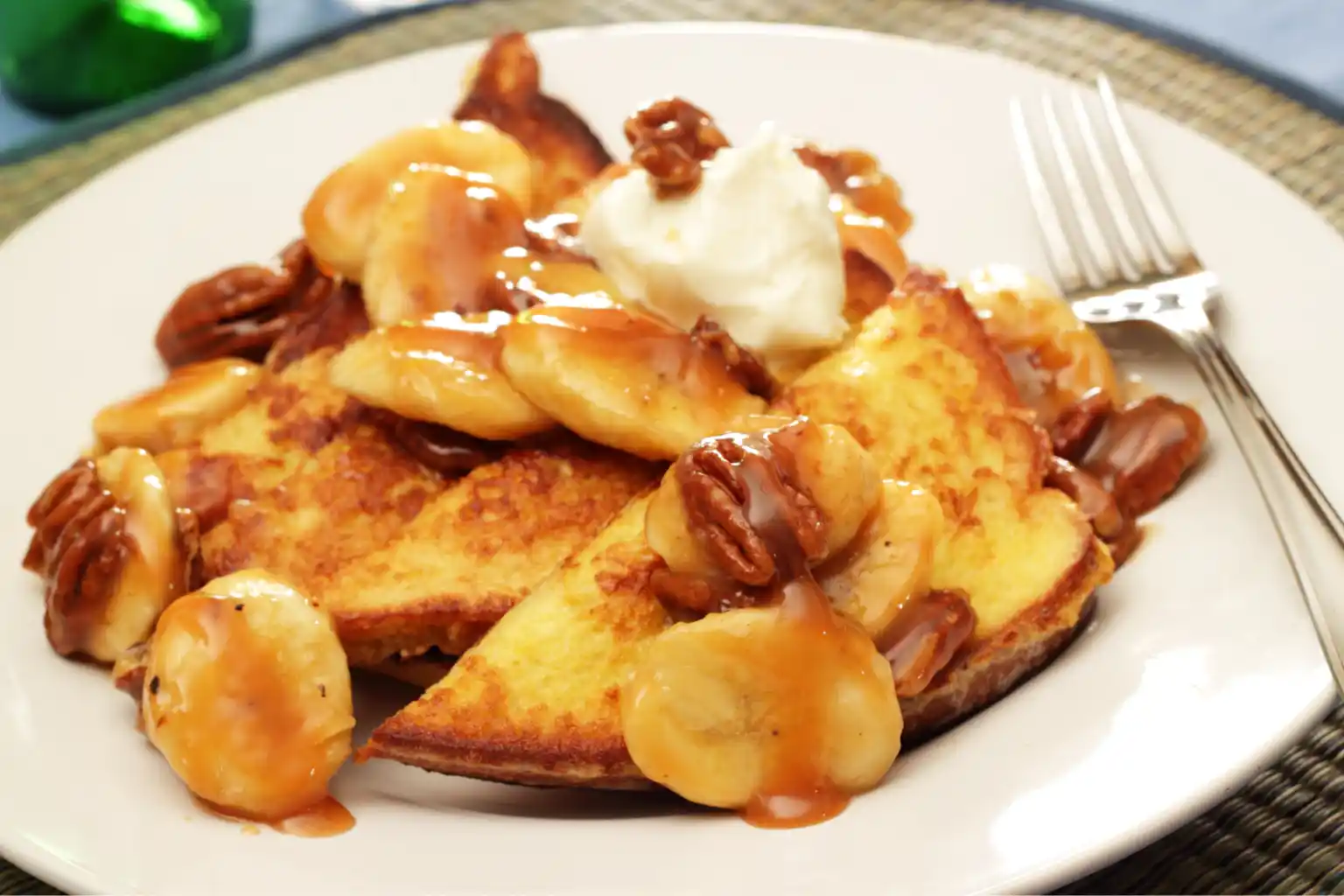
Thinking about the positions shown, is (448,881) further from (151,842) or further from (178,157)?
(178,157)

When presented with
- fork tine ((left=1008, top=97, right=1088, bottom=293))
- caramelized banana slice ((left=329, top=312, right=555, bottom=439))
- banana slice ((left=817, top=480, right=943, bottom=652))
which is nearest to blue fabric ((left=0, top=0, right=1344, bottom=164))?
fork tine ((left=1008, top=97, right=1088, bottom=293))

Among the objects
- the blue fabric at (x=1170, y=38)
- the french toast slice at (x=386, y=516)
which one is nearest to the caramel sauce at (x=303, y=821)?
the french toast slice at (x=386, y=516)

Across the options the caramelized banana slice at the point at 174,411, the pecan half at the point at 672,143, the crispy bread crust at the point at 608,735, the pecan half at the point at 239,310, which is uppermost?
the pecan half at the point at 672,143

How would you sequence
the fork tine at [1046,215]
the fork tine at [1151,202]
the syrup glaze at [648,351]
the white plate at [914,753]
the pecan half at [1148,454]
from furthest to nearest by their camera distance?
the fork tine at [1046,215], the fork tine at [1151,202], the pecan half at [1148,454], the syrup glaze at [648,351], the white plate at [914,753]

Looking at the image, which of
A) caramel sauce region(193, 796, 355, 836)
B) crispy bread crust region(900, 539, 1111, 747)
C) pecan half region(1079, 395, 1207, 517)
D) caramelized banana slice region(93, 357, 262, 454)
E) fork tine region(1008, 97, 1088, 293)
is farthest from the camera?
fork tine region(1008, 97, 1088, 293)

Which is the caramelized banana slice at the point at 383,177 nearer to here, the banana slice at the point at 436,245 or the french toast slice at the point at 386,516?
the banana slice at the point at 436,245

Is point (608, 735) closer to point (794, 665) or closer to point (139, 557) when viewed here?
point (794, 665)

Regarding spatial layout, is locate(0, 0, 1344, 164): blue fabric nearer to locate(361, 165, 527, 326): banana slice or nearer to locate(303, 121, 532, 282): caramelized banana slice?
locate(303, 121, 532, 282): caramelized banana slice
